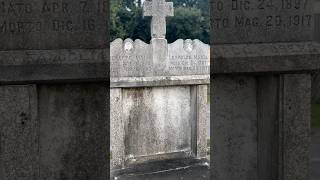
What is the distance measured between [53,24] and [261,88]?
1.66 meters

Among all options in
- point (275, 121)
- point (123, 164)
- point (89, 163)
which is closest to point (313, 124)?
point (275, 121)

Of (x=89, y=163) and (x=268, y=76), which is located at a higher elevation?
(x=268, y=76)

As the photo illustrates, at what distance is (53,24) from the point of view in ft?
10.4

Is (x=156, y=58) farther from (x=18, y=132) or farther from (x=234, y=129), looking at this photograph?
(x=18, y=132)

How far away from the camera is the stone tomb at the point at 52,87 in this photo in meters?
3.13

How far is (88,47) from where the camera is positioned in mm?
3234

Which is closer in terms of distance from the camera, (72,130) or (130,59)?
(72,130)

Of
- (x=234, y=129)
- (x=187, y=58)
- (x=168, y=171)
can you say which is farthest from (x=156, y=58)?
(x=234, y=129)

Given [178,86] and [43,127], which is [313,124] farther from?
[178,86]

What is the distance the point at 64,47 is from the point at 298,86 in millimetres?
1791

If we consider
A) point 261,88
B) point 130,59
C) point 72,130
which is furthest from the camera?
point 130,59

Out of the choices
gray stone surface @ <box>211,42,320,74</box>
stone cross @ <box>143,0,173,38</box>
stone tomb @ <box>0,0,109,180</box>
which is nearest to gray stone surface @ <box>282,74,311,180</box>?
gray stone surface @ <box>211,42,320,74</box>

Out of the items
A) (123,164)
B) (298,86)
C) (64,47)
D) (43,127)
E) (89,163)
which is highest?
(64,47)

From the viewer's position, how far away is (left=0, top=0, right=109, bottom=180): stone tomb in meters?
3.13
